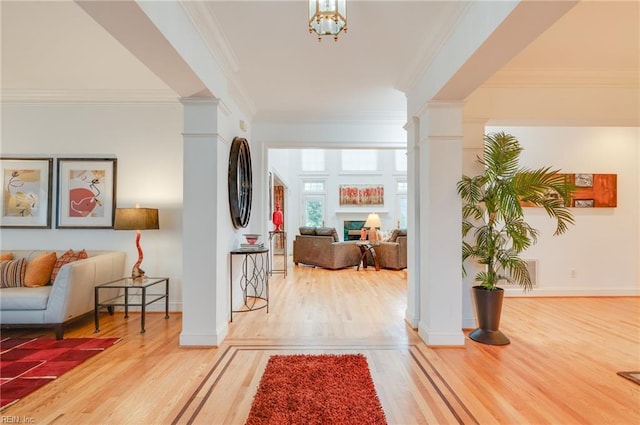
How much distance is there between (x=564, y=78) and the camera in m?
3.18

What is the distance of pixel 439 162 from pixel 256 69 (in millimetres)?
1970

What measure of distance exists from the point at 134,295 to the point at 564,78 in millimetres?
5200

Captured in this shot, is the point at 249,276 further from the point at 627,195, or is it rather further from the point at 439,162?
the point at 627,195

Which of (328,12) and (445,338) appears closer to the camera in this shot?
(328,12)

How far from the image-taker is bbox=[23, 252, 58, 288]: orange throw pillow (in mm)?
3195

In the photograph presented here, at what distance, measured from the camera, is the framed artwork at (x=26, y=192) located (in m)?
3.74

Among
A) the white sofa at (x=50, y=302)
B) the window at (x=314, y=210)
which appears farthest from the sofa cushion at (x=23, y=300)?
the window at (x=314, y=210)

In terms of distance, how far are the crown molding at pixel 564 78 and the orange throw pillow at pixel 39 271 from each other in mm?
4879

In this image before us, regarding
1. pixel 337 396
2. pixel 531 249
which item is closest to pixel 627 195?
pixel 531 249

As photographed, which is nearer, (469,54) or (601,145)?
(469,54)

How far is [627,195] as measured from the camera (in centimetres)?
462

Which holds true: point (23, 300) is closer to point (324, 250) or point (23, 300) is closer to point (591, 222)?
point (324, 250)

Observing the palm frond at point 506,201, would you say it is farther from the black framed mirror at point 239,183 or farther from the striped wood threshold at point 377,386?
the black framed mirror at point 239,183

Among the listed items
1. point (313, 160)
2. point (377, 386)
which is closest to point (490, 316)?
point (377, 386)
